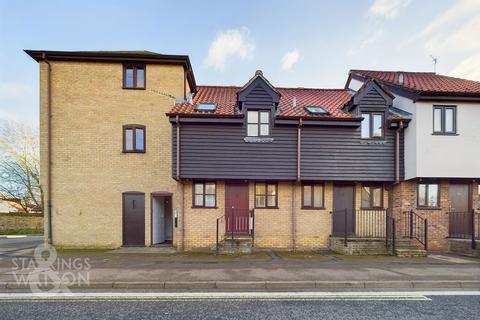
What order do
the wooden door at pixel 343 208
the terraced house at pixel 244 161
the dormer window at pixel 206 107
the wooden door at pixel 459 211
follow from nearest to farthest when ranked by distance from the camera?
the terraced house at pixel 244 161
the wooden door at pixel 459 211
the dormer window at pixel 206 107
the wooden door at pixel 343 208

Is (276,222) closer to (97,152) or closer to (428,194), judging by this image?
(428,194)

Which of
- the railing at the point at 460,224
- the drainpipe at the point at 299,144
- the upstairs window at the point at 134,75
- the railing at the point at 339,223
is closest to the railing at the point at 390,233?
the railing at the point at 339,223

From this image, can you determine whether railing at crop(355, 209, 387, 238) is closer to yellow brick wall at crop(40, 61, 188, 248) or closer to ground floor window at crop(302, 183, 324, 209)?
ground floor window at crop(302, 183, 324, 209)

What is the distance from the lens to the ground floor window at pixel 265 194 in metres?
11.3

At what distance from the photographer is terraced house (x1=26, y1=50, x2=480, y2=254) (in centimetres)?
1050

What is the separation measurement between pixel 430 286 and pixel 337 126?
649cm

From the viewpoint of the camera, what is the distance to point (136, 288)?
19.7 feet

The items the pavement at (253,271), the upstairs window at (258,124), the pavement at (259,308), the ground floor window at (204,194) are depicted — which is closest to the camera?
the pavement at (259,308)

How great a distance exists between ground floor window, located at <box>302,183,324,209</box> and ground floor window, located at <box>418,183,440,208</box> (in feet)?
14.2

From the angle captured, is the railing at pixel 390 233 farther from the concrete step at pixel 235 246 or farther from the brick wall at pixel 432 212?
the concrete step at pixel 235 246

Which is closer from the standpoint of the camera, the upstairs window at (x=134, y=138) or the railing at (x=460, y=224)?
the railing at (x=460, y=224)

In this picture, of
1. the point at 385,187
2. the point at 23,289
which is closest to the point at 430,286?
the point at 385,187

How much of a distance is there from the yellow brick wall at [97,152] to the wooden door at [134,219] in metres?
0.21

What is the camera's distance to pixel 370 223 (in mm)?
11328
